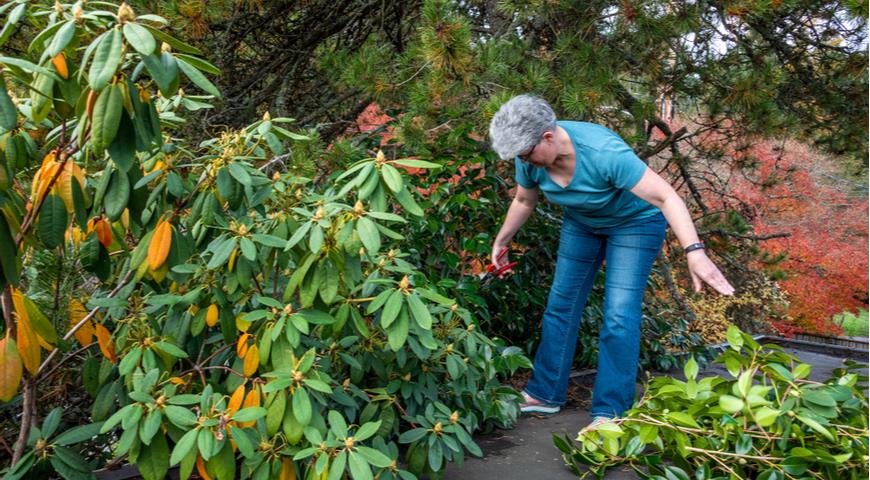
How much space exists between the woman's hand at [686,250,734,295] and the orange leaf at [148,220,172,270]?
159 centimetres

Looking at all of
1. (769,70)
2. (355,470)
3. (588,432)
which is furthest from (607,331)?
(769,70)

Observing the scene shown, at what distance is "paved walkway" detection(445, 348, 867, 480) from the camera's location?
2352 millimetres

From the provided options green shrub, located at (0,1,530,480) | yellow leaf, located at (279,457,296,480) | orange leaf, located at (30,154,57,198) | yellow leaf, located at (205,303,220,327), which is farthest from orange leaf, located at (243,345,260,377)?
orange leaf, located at (30,154,57,198)

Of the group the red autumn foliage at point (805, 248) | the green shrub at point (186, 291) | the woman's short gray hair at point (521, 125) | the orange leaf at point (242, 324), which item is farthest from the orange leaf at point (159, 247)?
the red autumn foliage at point (805, 248)

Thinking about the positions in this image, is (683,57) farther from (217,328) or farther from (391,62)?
(217,328)

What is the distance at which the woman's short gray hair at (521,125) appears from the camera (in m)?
2.42

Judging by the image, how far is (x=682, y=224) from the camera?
93.0 inches

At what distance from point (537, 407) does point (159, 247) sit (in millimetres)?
1805

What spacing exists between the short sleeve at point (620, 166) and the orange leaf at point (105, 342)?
171 centimetres

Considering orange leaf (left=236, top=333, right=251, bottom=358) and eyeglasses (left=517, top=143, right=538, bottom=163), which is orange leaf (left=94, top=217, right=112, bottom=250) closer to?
orange leaf (left=236, top=333, right=251, bottom=358)

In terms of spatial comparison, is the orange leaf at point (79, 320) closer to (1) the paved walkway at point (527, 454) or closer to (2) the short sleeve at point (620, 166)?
(1) the paved walkway at point (527, 454)

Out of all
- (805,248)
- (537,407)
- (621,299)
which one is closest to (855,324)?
(805,248)

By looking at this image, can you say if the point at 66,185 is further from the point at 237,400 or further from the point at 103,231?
the point at 237,400

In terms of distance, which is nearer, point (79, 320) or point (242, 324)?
point (242, 324)
